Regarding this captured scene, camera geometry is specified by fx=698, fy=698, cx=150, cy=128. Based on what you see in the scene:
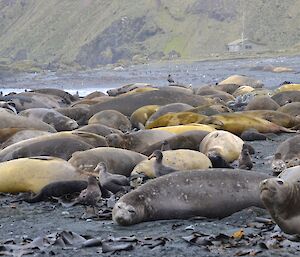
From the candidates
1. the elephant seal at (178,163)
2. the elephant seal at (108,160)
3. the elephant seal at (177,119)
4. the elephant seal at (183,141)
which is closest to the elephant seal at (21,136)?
the elephant seal at (183,141)

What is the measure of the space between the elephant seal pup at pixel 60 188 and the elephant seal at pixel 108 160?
0.63 m

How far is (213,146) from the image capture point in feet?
27.0

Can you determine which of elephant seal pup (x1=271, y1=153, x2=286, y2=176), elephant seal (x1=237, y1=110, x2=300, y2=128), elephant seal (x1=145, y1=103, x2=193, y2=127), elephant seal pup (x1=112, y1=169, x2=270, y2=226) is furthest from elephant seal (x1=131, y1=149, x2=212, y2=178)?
elephant seal (x1=145, y1=103, x2=193, y2=127)

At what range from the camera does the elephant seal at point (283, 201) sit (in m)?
4.46

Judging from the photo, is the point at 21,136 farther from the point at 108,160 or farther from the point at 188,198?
the point at 188,198

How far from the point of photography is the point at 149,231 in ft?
17.1

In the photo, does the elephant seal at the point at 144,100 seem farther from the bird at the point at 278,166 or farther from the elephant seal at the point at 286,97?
the bird at the point at 278,166

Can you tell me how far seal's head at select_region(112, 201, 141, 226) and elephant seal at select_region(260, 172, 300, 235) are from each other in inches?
48.8

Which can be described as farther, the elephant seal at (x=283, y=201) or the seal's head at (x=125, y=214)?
the seal's head at (x=125, y=214)

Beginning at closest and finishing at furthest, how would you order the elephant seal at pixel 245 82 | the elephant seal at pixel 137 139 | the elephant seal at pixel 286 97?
the elephant seal at pixel 137 139 < the elephant seal at pixel 286 97 < the elephant seal at pixel 245 82

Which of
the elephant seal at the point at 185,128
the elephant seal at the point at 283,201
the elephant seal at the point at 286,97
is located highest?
the elephant seal at the point at 283,201

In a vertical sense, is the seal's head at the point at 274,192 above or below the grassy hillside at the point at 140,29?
above

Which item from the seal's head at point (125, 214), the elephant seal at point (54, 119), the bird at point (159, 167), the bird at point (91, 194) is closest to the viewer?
the seal's head at point (125, 214)

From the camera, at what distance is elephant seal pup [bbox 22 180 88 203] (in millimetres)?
6617
